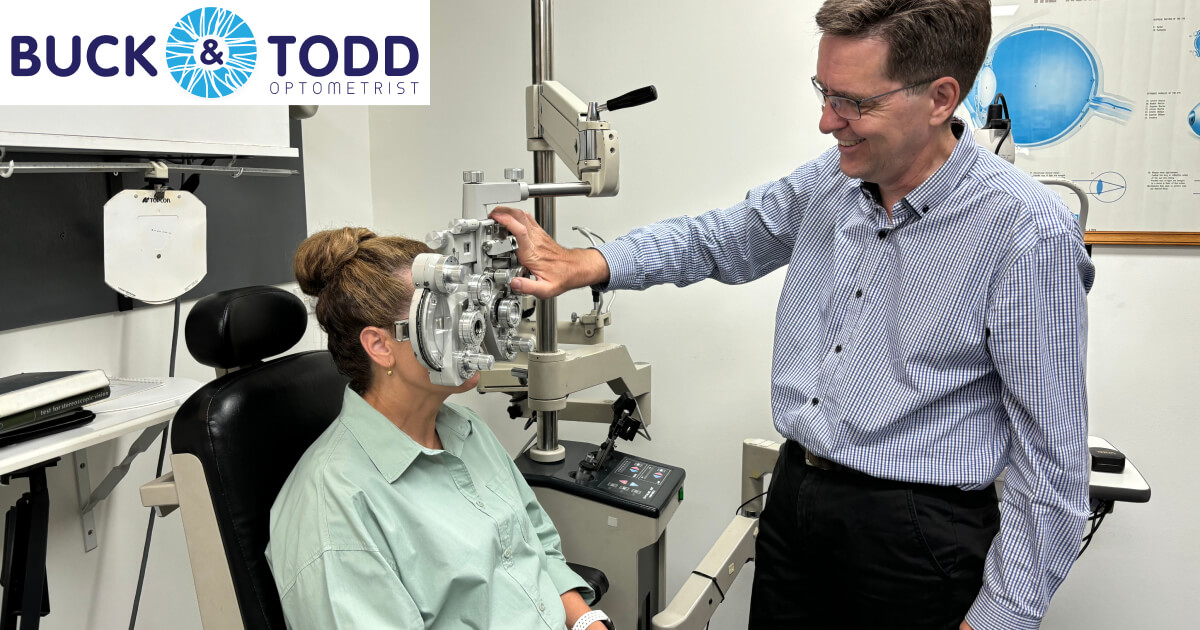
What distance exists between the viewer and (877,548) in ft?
4.07

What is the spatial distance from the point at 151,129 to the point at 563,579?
112 cm

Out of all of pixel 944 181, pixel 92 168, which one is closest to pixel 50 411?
pixel 92 168

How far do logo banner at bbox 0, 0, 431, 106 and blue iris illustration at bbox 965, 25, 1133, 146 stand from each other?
1.52 metres

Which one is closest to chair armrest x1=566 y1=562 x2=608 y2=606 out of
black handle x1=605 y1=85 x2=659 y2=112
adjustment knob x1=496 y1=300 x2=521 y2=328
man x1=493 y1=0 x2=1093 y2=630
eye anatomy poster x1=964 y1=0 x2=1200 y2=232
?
man x1=493 y1=0 x2=1093 y2=630

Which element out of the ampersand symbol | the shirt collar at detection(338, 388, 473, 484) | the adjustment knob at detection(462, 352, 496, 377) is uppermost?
the ampersand symbol

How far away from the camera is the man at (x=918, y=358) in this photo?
1.09 metres

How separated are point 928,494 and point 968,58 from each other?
63cm

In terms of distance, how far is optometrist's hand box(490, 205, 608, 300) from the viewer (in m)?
1.29

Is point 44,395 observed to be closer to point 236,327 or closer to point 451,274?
point 236,327

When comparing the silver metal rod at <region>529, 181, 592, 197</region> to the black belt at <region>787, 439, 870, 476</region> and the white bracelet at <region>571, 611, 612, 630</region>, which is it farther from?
the white bracelet at <region>571, 611, 612, 630</region>

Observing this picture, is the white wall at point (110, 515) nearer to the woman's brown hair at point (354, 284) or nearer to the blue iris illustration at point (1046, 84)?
the woman's brown hair at point (354, 284)

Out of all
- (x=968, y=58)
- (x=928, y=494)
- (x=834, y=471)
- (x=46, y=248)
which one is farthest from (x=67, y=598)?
(x=968, y=58)

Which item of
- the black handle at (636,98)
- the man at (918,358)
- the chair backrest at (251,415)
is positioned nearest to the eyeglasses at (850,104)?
the man at (918,358)

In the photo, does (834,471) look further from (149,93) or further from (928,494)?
(149,93)
